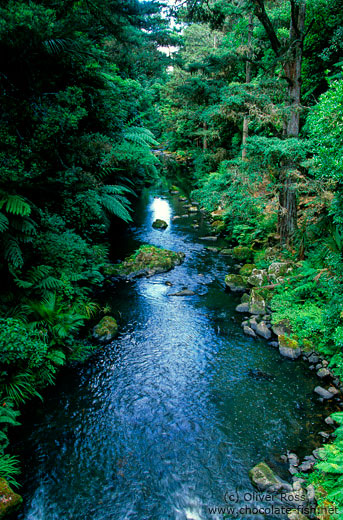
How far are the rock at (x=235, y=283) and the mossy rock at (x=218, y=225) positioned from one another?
18.6 feet

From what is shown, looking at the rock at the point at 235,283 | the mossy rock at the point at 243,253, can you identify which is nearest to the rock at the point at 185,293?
the rock at the point at 235,283

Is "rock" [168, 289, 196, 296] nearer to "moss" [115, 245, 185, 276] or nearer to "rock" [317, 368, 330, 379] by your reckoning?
"moss" [115, 245, 185, 276]

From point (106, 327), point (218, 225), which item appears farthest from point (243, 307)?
point (218, 225)

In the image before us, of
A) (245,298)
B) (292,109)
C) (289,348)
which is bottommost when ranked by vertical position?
(289,348)

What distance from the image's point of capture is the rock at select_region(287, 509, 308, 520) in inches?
147

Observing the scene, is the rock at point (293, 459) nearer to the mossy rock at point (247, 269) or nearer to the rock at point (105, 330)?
the rock at point (105, 330)

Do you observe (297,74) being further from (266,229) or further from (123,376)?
(123,376)

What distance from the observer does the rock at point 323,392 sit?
5.65 metres

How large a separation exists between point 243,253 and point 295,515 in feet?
29.8

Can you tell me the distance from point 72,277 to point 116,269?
397 centimetres

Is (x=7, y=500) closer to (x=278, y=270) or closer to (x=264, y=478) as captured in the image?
(x=264, y=478)

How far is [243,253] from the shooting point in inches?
474

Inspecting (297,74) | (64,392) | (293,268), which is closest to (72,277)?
(64,392)

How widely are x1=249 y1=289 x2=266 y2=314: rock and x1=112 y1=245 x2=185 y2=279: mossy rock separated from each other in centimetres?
370
